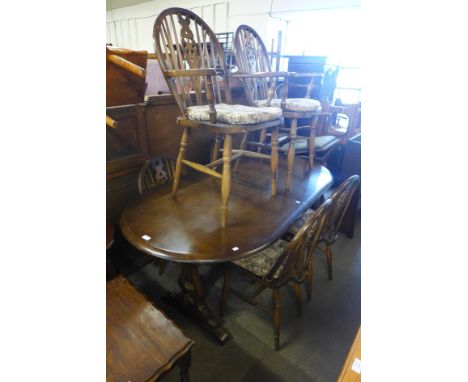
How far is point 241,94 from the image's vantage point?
244cm

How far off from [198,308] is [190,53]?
142 centimetres

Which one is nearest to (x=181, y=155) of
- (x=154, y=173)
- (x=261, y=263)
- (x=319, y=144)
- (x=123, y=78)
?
(x=154, y=173)

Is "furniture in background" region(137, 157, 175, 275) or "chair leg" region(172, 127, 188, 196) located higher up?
"chair leg" region(172, 127, 188, 196)

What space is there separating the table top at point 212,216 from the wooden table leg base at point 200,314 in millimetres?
553

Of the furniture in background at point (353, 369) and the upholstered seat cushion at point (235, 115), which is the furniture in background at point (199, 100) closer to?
the upholstered seat cushion at point (235, 115)

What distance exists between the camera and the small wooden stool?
2.69 feet

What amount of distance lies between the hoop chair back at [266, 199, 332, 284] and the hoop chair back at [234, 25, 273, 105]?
94 cm

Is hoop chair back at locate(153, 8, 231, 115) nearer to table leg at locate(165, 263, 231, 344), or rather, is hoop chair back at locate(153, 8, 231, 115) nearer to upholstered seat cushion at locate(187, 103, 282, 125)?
upholstered seat cushion at locate(187, 103, 282, 125)

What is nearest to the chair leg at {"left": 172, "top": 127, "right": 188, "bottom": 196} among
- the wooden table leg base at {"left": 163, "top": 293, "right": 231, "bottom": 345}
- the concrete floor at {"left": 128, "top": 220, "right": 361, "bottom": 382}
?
the wooden table leg base at {"left": 163, "top": 293, "right": 231, "bottom": 345}

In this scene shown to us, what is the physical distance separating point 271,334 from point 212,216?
79 cm

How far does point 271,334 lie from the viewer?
1.52 m
